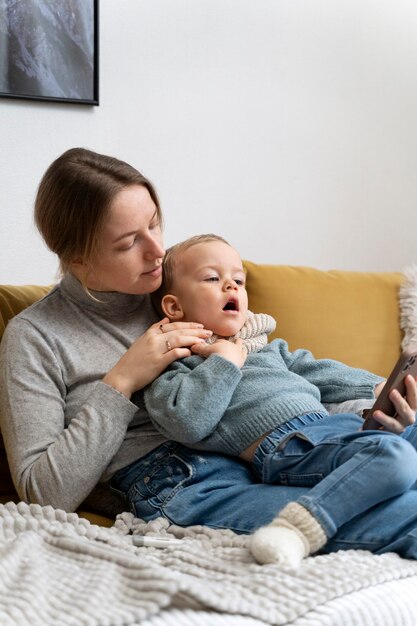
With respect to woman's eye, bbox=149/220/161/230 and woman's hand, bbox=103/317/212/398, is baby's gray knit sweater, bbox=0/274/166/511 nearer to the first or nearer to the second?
woman's hand, bbox=103/317/212/398

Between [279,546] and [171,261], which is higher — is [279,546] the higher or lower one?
the lower one

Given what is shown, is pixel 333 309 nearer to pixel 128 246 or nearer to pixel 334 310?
pixel 334 310

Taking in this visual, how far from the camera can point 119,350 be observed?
1891mm

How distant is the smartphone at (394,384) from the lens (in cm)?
165

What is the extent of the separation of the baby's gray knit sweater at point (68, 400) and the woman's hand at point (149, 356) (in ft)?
0.11

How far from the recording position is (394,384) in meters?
1.66

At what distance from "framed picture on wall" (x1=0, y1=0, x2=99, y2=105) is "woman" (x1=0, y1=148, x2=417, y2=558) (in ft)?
2.18

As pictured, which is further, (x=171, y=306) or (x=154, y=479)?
(x=171, y=306)

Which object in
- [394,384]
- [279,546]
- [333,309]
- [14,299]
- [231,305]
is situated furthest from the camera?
[333,309]

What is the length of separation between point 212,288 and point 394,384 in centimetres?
42

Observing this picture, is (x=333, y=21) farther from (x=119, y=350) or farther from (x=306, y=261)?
(x=119, y=350)

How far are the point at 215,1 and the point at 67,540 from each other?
6.31 ft

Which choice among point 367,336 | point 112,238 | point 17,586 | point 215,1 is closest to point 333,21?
point 215,1

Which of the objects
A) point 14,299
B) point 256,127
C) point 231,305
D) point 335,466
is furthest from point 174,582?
point 256,127
